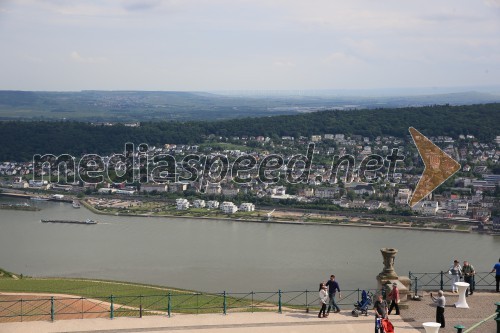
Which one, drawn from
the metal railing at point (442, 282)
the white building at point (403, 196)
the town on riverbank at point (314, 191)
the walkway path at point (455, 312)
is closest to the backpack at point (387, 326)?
the walkway path at point (455, 312)

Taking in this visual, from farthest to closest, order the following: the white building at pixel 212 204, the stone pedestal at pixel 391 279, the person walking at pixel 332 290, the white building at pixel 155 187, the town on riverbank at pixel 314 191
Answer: the white building at pixel 155 187 → the white building at pixel 212 204 → the town on riverbank at pixel 314 191 → the stone pedestal at pixel 391 279 → the person walking at pixel 332 290

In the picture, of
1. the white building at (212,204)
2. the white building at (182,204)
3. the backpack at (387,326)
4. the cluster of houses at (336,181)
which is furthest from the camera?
the white building at (212,204)

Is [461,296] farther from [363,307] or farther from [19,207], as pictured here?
[19,207]

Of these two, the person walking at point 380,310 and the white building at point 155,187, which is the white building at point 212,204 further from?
the person walking at point 380,310

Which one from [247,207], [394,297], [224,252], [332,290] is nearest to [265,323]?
[332,290]

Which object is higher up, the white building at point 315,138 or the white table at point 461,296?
the white table at point 461,296

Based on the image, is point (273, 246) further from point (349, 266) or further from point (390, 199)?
point (390, 199)
